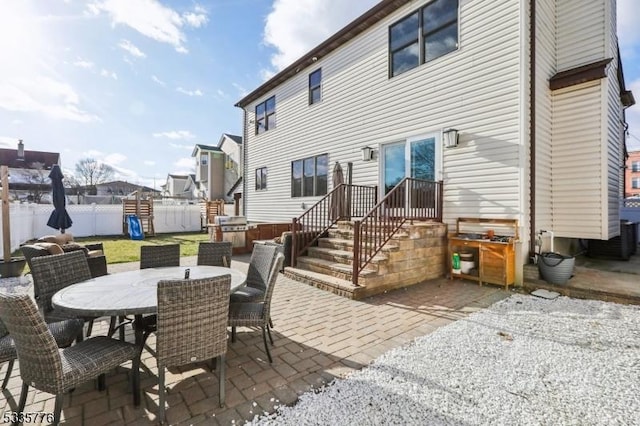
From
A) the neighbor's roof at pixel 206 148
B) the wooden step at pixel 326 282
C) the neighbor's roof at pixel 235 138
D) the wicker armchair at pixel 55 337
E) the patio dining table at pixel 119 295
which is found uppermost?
the neighbor's roof at pixel 235 138

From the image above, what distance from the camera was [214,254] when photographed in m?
4.28

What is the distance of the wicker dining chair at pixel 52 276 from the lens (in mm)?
2852

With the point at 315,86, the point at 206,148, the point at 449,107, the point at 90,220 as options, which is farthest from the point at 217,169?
the point at 449,107

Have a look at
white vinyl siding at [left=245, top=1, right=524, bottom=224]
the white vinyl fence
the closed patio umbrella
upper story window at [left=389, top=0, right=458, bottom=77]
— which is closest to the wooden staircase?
white vinyl siding at [left=245, top=1, right=524, bottom=224]

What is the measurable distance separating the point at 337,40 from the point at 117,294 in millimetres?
8899

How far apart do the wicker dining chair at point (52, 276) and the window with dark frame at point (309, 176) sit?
6.94 m

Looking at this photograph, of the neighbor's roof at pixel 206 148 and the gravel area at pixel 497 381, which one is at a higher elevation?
the neighbor's roof at pixel 206 148

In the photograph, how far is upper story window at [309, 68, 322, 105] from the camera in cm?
981

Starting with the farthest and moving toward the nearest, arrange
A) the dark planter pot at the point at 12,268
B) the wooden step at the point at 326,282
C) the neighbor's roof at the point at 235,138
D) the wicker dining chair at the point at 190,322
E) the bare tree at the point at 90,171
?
the bare tree at the point at 90,171, the neighbor's roof at the point at 235,138, the dark planter pot at the point at 12,268, the wooden step at the point at 326,282, the wicker dining chair at the point at 190,322

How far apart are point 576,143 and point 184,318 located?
782 centimetres

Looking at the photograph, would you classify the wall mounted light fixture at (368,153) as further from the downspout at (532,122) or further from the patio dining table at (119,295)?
the patio dining table at (119,295)

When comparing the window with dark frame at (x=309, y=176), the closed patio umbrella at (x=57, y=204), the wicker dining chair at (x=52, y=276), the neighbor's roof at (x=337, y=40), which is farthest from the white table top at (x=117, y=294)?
the neighbor's roof at (x=337, y=40)

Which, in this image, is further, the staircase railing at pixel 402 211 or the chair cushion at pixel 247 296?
the staircase railing at pixel 402 211

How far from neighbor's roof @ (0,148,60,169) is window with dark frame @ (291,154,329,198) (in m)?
27.2
